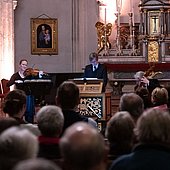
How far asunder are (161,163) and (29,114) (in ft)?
23.4

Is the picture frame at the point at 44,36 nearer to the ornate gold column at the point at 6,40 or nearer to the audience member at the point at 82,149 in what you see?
the ornate gold column at the point at 6,40

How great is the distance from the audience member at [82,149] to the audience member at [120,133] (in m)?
1.36

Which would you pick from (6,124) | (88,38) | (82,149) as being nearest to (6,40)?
(88,38)

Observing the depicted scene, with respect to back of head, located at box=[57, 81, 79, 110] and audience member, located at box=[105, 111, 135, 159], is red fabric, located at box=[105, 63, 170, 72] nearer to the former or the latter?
back of head, located at box=[57, 81, 79, 110]

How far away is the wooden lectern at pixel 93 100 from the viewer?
9883 mm

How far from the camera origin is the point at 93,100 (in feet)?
32.9

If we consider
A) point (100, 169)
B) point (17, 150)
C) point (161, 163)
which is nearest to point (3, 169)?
point (17, 150)

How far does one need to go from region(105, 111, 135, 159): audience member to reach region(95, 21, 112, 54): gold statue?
12005 mm

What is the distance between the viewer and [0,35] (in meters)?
14.0

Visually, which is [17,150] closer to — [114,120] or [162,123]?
[162,123]

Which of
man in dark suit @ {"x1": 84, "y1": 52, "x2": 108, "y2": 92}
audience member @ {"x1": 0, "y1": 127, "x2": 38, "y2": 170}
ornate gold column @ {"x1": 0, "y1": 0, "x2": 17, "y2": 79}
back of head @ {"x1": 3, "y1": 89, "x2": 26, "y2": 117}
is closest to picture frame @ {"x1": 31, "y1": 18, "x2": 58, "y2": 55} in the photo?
ornate gold column @ {"x1": 0, "y1": 0, "x2": 17, "y2": 79}

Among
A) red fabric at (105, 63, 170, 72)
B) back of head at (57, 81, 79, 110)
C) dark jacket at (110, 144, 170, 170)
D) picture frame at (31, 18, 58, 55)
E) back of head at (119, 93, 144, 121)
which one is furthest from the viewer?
picture frame at (31, 18, 58, 55)

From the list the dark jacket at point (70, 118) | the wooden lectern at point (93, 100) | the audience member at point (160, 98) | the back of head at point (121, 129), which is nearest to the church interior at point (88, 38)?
the wooden lectern at point (93, 100)

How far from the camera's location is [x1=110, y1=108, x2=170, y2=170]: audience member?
3285 millimetres
